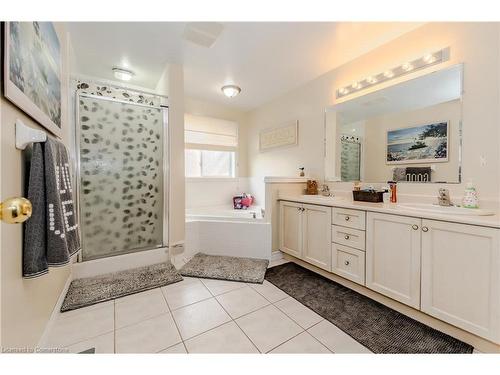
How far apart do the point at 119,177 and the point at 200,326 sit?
1.73 m

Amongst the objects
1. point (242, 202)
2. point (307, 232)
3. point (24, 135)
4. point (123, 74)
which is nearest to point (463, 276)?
point (307, 232)

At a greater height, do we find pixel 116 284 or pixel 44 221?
pixel 44 221

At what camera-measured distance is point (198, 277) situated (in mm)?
2070

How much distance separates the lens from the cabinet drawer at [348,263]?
67.3 inches

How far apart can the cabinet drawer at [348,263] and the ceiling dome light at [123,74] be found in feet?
10.2

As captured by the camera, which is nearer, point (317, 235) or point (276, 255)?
point (317, 235)

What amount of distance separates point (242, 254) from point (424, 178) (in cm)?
202

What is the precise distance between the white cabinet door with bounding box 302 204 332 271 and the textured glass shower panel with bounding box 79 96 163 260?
168cm

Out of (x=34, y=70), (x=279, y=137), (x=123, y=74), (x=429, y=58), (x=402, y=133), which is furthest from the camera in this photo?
(x=279, y=137)

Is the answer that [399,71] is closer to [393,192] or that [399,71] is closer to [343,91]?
[343,91]

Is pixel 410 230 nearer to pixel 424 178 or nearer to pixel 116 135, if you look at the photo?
pixel 424 178

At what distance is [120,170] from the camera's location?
2.22m

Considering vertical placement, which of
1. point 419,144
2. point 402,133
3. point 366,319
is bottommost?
point 366,319
